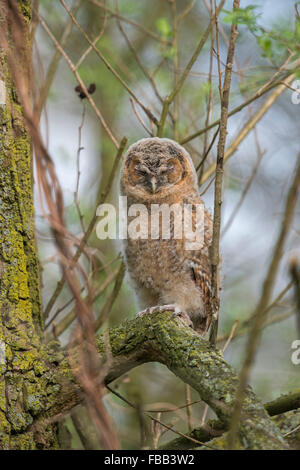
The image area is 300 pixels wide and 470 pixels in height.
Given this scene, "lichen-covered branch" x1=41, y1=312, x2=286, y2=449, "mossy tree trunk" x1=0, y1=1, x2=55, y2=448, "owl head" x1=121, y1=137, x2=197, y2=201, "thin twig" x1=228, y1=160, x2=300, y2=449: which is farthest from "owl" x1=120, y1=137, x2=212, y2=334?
"thin twig" x1=228, y1=160, x2=300, y2=449

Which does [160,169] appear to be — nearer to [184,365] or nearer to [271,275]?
[184,365]

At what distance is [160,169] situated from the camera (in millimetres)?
3809

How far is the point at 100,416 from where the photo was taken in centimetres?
106

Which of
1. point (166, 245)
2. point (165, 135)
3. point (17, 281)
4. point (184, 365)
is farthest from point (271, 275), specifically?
point (165, 135)

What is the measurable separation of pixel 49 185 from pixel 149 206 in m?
2.67

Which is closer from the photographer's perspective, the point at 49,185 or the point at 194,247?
the point at 49,185

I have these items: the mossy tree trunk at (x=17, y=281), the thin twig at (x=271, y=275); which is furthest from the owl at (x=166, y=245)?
the thin twig at (x=271, y=275)

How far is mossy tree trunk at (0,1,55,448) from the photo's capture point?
91.3 inches

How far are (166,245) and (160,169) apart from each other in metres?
0.66

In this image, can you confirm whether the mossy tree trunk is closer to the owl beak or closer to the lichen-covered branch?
the lichen-covered branch

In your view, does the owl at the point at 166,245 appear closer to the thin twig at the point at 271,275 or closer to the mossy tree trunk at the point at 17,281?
the mossy tree trunk at the point at 17,281

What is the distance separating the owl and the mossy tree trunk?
1.01 m

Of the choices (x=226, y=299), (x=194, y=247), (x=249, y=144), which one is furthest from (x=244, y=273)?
(x=194, y=247)

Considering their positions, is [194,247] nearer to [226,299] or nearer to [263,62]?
[263,62]
